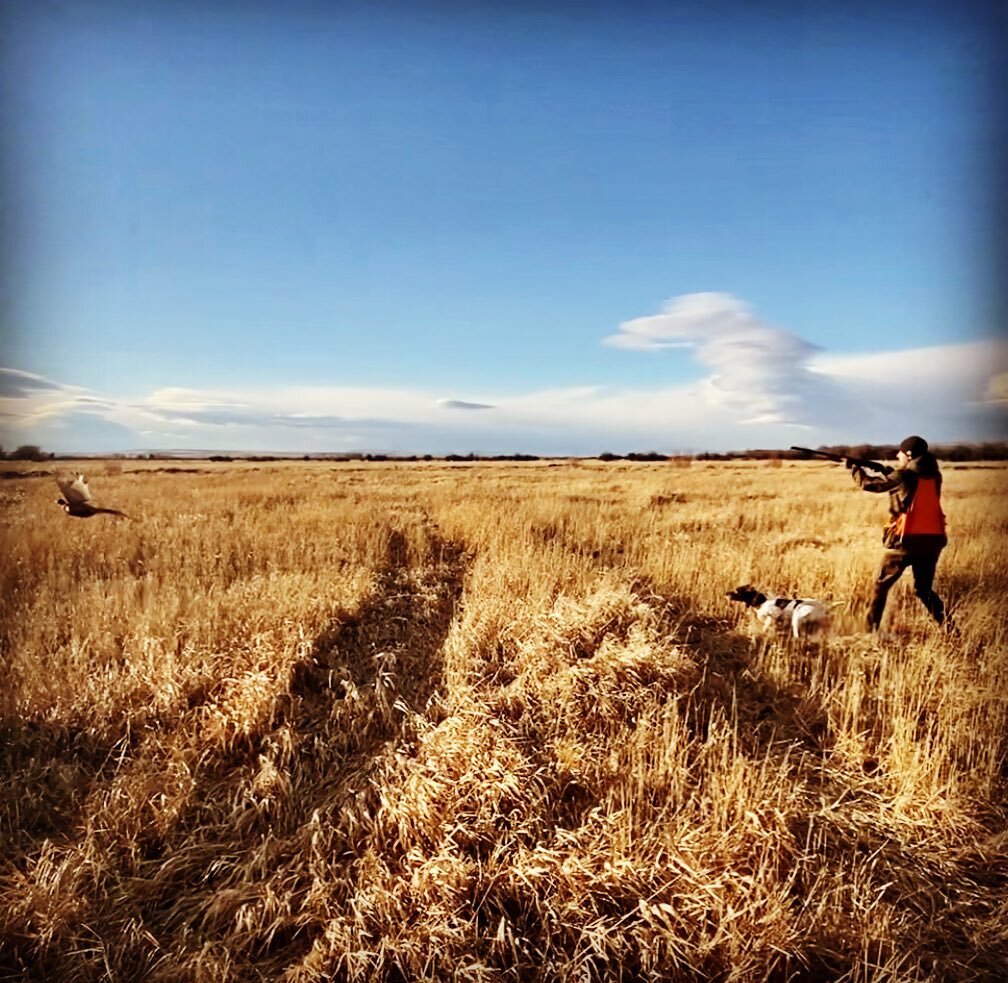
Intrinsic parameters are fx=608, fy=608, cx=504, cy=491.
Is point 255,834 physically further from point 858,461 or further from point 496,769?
point 858,461

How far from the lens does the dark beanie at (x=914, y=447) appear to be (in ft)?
10.1

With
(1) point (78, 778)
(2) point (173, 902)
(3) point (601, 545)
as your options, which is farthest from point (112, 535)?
(3) point (601, 545)

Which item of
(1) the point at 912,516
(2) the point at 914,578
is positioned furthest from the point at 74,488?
(2) the point at 914,578

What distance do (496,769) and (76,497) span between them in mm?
3237

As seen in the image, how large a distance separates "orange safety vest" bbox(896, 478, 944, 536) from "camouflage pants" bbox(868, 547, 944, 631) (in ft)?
0.45

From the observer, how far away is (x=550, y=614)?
12.4 feet

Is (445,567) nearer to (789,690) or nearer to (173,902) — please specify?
(789,690)

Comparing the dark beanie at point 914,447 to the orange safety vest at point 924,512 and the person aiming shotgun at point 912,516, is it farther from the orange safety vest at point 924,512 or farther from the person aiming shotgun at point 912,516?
the orange safety vest at point 924,512

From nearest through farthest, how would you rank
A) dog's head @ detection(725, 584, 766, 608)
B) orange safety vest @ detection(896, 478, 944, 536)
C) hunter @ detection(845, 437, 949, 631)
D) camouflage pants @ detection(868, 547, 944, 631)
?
hunter @ detection(845, 437, 949, 631) → orange safety vest @ detection(896, 478, 944, 536) → camouflage pants @ detection(868, 547, 944, 631) → dog's head @ detection(725, 584, 766, 608)

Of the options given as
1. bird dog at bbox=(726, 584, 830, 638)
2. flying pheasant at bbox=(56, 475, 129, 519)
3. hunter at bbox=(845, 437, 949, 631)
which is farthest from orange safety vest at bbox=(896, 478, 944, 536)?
flying pheasant at bbox=(56, 475, 129, 519)

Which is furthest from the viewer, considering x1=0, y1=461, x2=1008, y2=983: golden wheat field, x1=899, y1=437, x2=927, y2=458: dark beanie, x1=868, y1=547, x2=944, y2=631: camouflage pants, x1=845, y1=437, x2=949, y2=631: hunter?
x1=868, y1=547, x2=944, y2=631: camouflage pants

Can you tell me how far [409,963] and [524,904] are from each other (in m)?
0.43

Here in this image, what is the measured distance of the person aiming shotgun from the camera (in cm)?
319

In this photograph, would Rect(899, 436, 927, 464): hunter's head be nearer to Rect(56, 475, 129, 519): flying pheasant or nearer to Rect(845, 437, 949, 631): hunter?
→ Rect(845, 437, 949, 631): hunter
